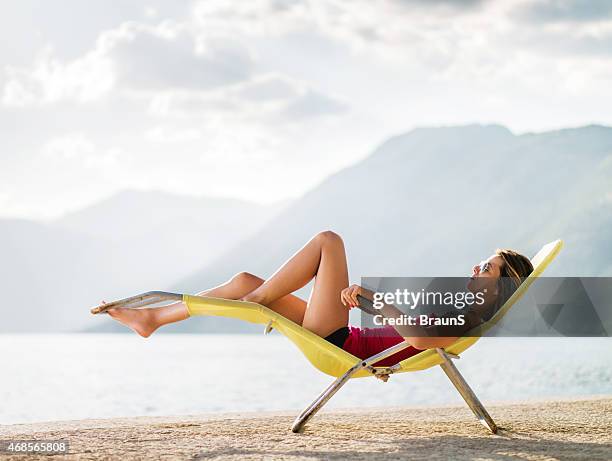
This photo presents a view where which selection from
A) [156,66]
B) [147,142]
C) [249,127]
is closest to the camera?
[249,127]

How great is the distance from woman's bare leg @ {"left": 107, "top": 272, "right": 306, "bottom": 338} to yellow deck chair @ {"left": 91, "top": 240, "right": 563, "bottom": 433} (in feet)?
0.14

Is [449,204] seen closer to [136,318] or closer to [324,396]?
[324,396]

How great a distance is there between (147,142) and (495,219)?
43.4m

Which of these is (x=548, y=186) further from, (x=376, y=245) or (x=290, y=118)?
(x=290, y=118)

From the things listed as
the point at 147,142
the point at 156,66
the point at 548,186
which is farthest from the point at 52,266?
the point at 548,186

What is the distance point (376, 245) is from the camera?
88.4m

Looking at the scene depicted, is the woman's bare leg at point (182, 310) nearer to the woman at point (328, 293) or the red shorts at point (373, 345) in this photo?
the woman at point (328, 293)

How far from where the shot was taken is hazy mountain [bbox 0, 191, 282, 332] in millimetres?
85375

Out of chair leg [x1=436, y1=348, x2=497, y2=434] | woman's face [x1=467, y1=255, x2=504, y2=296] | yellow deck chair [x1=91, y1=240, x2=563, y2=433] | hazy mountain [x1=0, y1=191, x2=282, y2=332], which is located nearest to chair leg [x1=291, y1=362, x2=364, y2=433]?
yellow deck chair [x1=91, y1=240, x2=563, y2=433]

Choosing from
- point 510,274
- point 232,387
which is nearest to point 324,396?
point 510,274

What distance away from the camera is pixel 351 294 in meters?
3.53

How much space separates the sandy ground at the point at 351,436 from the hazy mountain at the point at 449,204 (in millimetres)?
64958

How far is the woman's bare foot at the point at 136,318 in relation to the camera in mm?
3641

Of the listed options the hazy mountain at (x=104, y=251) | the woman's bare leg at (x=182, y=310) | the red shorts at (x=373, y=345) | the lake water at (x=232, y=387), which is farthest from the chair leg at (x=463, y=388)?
the hazy mountain at (x=104, y=251)
